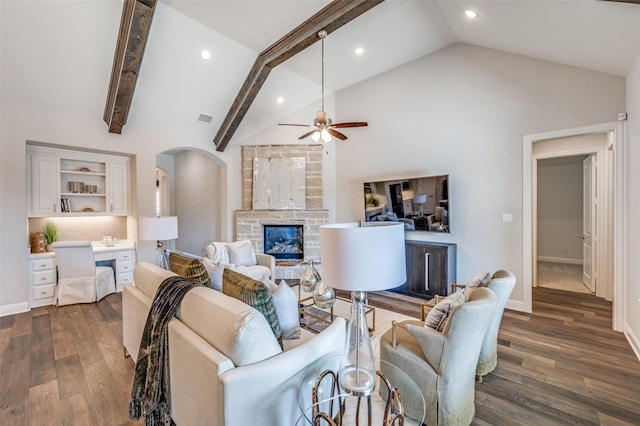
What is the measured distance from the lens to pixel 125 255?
460 cm

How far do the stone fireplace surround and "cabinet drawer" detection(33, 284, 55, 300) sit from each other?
285cm

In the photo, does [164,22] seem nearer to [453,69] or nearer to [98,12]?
[98,12]

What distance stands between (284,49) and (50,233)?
185 inches

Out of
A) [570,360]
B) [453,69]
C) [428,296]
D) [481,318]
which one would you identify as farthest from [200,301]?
[453,69]

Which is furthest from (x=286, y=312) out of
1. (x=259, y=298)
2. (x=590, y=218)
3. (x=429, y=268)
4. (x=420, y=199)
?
(x=590, y=218)

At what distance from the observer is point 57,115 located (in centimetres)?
397

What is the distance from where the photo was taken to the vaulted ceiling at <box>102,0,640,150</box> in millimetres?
2434

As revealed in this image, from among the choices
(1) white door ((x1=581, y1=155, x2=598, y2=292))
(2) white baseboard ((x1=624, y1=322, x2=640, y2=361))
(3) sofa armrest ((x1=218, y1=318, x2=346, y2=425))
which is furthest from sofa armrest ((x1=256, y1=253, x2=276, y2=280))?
(1) white door ((x1=581, y1=155, x2=598, y2=292))

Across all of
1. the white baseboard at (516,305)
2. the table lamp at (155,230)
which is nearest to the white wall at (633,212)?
the white baseboard at (516,305)

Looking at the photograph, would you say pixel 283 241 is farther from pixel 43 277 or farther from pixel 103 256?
pixel 43 277

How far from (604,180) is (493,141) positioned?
1720 mm

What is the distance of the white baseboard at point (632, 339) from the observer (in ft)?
8.49

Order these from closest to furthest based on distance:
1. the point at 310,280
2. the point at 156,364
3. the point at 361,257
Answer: the point at 361,257 < the point at 156,364 < the point at 310,280

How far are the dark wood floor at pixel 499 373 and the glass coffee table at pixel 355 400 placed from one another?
0.82 metres
